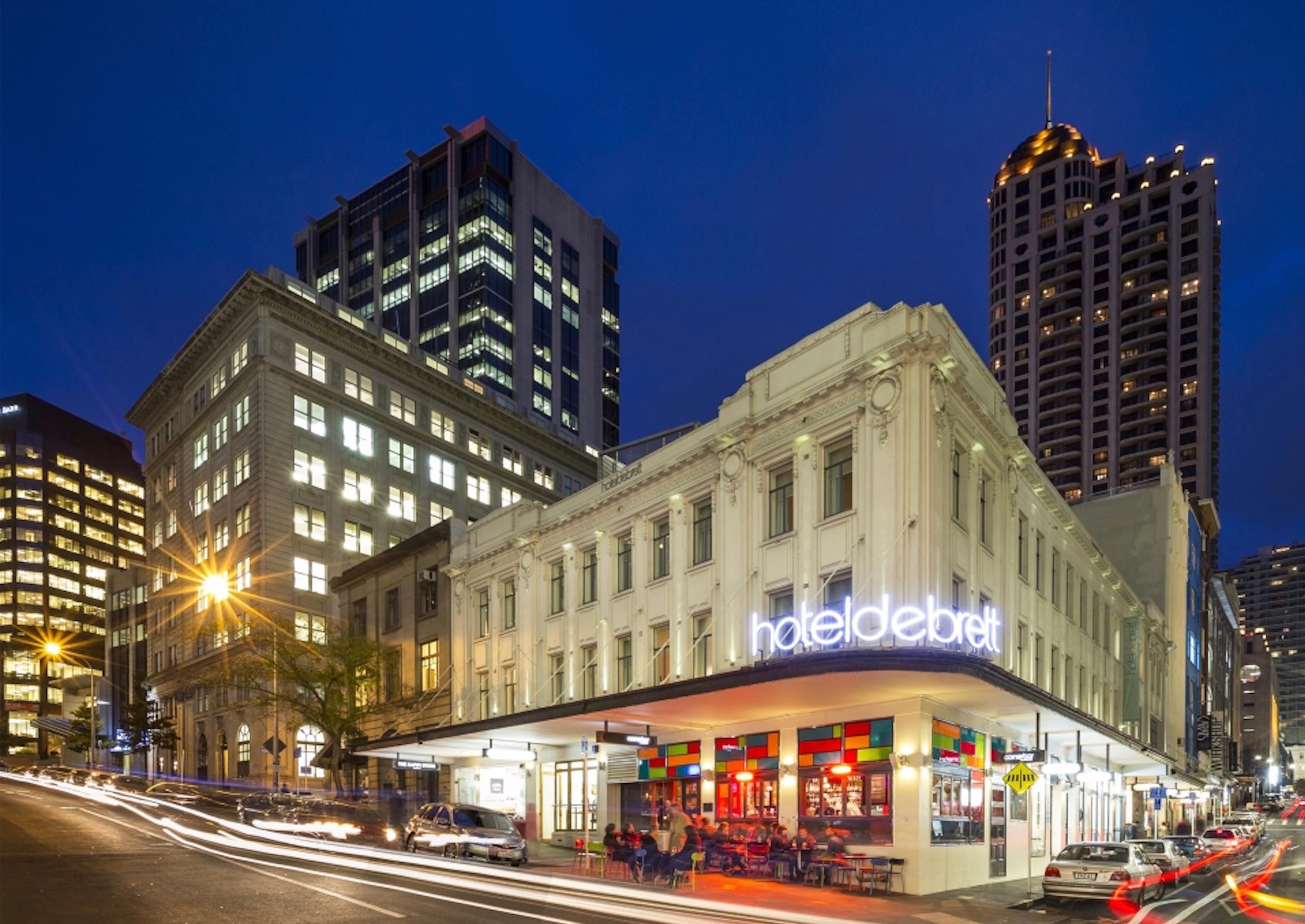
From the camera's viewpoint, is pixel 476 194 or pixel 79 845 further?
pixel 476 194

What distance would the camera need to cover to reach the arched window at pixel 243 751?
6246 centimetres

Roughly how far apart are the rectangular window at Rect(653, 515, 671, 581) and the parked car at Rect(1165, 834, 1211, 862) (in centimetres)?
1769

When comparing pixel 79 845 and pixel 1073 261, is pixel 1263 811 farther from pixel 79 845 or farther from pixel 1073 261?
pixel 79 845

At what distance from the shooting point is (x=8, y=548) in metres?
163

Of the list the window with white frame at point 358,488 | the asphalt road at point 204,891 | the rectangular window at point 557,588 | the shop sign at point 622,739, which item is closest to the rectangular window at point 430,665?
the rectangular window at point 557,588

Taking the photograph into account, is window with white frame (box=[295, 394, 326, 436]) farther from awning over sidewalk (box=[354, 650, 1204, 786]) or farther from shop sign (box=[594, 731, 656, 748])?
shop sign (box=[594, 731, 656, 748])

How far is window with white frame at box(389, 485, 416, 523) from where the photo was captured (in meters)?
68.1

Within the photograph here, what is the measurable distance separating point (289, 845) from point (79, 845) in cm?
487

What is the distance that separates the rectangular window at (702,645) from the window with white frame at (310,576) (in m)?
36.8

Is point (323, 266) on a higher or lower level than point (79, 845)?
higher

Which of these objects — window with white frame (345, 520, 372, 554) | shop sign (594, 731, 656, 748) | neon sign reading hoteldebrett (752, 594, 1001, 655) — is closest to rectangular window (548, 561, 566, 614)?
shop sign (594, 731, 656, 748)

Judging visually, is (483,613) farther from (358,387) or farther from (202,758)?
(202,758)

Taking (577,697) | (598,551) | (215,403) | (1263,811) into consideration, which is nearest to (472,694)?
(577,697)

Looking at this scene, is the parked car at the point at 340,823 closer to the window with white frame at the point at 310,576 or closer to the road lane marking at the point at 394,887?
the road lane marking at the point at 394,887
